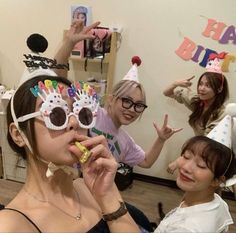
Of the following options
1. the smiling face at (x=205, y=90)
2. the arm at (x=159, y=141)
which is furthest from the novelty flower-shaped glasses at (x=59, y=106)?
the smiling face at (x=205, y=90)

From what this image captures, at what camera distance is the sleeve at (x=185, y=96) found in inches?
111

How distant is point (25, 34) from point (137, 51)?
1331mm

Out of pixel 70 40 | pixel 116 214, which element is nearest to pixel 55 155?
pixel 116 214

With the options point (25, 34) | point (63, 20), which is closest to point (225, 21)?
point (63, 20)

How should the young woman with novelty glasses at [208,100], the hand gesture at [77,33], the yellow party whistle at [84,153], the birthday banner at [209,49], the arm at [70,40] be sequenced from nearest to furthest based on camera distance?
A: the yellow party whistle at [84,153], the arm at [70,40], the hand gesture at [77,33], the young woman with novelty glasses at [208,100], the birthday banner at [209,49]

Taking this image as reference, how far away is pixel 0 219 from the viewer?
86 cm

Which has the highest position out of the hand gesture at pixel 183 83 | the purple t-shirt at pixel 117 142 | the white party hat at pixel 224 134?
the white party hat at pixel 224 134

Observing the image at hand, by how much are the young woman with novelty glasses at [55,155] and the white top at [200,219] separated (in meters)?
0.23

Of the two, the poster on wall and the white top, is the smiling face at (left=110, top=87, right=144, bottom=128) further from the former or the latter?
the poster on wall

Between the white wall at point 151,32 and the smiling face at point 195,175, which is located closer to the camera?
the smiling face at point 195,175

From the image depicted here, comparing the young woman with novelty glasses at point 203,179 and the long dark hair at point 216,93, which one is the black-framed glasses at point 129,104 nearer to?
the young woman with novelty glasses at point 203,179

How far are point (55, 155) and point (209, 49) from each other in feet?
7.61

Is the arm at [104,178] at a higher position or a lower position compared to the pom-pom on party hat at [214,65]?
lower

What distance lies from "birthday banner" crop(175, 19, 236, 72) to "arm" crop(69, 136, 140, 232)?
7.21 ft
